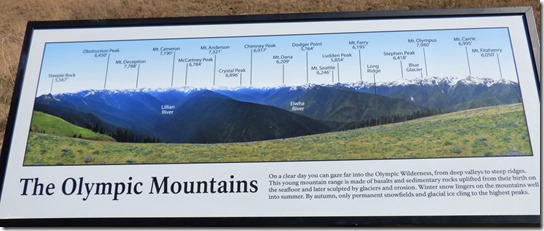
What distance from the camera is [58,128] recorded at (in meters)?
2.66

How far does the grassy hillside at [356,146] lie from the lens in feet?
8.10

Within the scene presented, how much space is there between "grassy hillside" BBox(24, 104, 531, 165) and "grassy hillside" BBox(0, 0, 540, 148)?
60 cm

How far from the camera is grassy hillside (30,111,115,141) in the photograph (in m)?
2.64

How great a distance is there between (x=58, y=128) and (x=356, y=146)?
4.42 feet

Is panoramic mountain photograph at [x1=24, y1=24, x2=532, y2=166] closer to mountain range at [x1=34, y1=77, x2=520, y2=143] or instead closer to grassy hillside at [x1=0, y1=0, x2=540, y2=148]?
mountain range at [x1=34, y1=77, x2=520, y2=143]

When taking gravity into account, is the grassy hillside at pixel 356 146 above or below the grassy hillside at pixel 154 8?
below

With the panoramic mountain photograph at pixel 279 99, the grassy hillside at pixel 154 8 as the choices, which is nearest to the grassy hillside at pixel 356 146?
the panoramic mountain photograph at pixel 279 99

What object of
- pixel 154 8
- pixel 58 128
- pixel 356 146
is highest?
pixel 154 8

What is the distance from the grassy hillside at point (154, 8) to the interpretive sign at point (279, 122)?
16cm

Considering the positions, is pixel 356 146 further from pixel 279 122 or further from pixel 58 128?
pixel 58 128

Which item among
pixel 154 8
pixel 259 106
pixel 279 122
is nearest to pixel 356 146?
pixel 279 122

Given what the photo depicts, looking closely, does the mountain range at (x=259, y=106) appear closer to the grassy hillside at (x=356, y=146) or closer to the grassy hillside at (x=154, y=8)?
the grassy hillside at (x=356, y=146)

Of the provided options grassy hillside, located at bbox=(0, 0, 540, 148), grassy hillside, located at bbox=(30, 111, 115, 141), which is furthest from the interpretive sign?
grassy hillside, located at bbox=(0, 0, 540, 148)

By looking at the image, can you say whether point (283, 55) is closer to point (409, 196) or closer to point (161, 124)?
point (161, 124)
